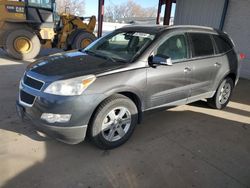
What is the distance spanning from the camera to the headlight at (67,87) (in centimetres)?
274

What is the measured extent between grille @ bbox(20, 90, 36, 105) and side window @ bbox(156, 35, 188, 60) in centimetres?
184

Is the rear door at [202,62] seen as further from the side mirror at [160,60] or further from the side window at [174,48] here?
the side mirror at [160,60]

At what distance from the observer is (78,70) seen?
9.80 ft

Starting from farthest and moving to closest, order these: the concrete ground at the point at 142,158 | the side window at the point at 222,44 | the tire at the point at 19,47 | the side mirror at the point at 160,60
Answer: the tire at the point at 19,47 → the side window at the point at 222,44 → the side mirror at the point at 160,60 → the concrete ground at the point at 142,158

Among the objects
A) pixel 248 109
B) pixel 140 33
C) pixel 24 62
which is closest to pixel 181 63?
pixel 140 33

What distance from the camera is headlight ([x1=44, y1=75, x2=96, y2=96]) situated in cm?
274

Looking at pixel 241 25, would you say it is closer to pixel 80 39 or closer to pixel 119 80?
pixel 80 39

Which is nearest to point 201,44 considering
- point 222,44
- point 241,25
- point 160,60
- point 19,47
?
point 222,44

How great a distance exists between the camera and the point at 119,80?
3045mm

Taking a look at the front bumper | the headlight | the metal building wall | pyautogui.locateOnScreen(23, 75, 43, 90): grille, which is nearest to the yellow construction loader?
the metal building wall

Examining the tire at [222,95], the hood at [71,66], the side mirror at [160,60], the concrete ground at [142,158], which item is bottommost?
the concrete ground at [142,158]

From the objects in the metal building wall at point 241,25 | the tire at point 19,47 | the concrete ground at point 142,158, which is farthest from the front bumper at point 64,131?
the metal building wall at point 241,25

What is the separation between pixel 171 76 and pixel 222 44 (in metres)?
1.70

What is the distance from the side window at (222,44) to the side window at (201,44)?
0.21m
